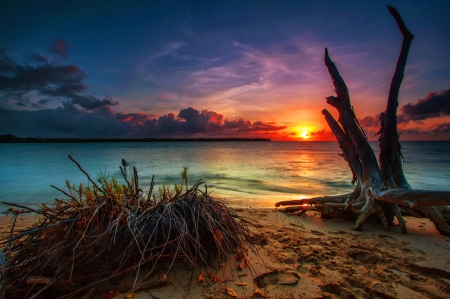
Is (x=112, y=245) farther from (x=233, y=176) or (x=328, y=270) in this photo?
(x=233, y=176)

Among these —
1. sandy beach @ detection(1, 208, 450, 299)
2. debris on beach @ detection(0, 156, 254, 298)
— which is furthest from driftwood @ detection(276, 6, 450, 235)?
debris on beach @ detection(0, 156, 254, 298)

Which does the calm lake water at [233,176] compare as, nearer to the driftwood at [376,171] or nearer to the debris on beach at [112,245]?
the driftwood at [376,171]

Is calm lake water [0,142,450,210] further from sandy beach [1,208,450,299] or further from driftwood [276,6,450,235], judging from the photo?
sandy beach [1,208,450,299]

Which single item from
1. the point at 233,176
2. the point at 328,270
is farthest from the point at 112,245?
the point at 233,176

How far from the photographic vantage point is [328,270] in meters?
2.68

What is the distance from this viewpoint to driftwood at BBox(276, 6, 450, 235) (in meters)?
4.03

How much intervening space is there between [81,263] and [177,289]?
2.96ft

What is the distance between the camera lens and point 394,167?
4953mm

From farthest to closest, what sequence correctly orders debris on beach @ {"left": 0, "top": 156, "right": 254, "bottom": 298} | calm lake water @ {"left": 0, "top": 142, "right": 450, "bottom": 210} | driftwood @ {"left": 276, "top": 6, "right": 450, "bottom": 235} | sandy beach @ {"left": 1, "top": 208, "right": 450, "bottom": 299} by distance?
calm lake water @ {"left": 0, "top": 142, "right": 450, "bottom": 210}, driftwood @ {"left": 276, "top": 6, "right": 450, "bottom": 235}, sandy beach @ {"left": 1, "top": 208, "right": 450, "bottom": 299}, debris on beach @ {"left": 0, "top": 156, "right": 254, "bottom": 298}

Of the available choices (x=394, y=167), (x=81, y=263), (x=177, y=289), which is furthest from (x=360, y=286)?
(x=394, y=167)

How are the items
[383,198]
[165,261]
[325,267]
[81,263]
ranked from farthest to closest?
[383,198] → [325,267] → [165,261] → [81,263]

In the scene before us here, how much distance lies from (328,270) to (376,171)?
2990 mm

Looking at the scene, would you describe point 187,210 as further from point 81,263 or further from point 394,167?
point 394,167

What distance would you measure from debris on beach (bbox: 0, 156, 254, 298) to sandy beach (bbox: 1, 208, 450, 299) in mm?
130
